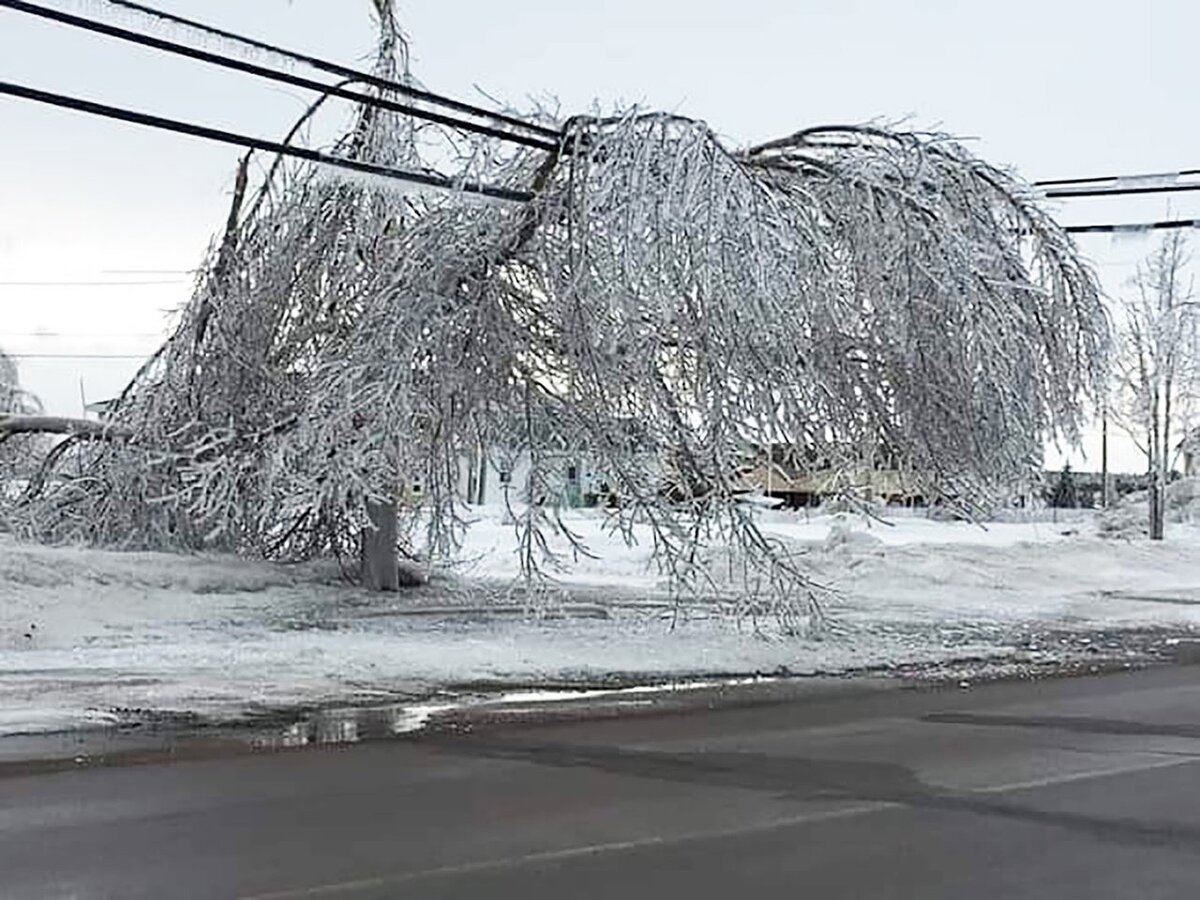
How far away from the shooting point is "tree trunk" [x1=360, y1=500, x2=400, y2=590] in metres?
20.5

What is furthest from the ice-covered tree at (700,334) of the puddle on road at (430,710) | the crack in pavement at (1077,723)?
the crack in pavement at (1077,723)

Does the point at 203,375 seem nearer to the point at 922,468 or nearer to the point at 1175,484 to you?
the point at 922,468

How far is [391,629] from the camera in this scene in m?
16.7

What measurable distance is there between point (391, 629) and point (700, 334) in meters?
5.02

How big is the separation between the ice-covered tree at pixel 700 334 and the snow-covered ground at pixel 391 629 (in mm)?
1056

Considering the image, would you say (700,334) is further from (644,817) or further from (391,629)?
(644,817)

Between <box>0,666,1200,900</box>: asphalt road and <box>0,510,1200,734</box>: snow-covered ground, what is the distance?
2607 mm

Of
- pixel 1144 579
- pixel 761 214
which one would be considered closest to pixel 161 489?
pixel 761 214

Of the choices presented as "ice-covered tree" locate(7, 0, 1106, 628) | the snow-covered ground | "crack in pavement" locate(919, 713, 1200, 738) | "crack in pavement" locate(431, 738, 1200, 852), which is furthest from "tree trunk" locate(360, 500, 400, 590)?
"crack in pavement" locate(431, 738, 1200, 852)

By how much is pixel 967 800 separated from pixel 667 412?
292 inches

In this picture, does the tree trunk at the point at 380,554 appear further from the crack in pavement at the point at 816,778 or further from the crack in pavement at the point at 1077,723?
the crack in pavement at the point at 816,778

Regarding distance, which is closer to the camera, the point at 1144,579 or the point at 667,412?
the point at 667,412

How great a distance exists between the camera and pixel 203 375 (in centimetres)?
1931

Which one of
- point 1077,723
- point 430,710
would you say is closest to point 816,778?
point 1077,723
